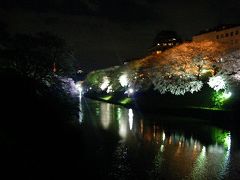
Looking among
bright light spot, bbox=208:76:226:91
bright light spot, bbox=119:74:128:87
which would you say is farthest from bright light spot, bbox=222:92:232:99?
bright light spot, bbox=119:74:128:87

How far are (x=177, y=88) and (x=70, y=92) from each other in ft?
86.3

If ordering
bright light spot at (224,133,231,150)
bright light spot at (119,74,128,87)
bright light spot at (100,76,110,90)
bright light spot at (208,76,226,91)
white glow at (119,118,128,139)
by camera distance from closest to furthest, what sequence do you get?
bright light spot at (224,133,231,150), white glow at (119,118,128,139), bright light spot at (208,76,226,91), bright light spot at (119,74,128,87), bright light spot at (100,76,110,90)

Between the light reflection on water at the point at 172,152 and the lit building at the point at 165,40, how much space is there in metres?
104

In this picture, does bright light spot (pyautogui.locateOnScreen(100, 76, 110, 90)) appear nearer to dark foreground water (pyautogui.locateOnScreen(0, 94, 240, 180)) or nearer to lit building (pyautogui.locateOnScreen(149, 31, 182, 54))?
lit building (pyautogui.locateOnScreen(149, 31, 182, 54))

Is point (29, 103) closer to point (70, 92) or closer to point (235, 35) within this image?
point (70, 92)

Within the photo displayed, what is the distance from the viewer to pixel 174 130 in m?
38.1

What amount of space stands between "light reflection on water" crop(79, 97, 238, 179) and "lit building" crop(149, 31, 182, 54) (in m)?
104

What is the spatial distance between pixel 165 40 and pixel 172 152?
396 feet

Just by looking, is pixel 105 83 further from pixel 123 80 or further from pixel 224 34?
pixel 224 34

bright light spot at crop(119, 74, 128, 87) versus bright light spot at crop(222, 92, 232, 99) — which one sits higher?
bright light spot at crop(119, 74, 128, 87)

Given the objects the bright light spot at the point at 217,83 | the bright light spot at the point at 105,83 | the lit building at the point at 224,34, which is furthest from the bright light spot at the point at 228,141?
the bright light spot at the point at 105,83

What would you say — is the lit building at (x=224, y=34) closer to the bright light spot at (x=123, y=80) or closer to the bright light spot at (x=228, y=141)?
the bright light spot at (x=123, y=80)

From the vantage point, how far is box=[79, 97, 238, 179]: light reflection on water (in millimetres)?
21094

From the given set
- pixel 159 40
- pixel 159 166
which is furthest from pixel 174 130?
pixel 159 40
